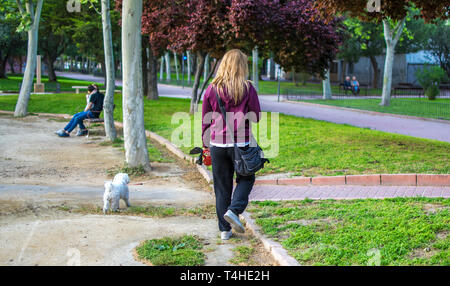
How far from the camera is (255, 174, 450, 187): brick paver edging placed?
Result: 28.0 ft

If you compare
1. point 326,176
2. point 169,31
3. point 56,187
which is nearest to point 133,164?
point 56,187

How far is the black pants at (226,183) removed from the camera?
567 cm

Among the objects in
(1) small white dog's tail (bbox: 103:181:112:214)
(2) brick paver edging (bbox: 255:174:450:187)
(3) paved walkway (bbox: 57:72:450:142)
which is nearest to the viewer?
(1) small white dog's tail (bbox: 103:181:112:214)

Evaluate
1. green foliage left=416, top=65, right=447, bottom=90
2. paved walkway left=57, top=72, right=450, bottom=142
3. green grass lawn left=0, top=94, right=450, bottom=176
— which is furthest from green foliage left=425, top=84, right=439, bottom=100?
green grass lawn left=0, top=94, right=450, bottom=176

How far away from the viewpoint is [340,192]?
8.12 metres

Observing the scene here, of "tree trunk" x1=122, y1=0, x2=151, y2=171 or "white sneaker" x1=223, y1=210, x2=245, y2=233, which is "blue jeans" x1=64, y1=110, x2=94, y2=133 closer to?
"tree trunk" x1=122, y1=0, x2=151, y2=171

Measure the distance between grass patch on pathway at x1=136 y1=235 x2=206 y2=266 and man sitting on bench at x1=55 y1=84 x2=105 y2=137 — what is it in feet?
32.7

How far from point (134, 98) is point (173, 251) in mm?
5389

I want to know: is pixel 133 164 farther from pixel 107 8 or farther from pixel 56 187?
pixel 107 8

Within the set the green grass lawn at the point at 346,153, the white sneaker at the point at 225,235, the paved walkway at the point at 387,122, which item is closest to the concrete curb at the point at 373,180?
the green grass lawn at the point at 346,153

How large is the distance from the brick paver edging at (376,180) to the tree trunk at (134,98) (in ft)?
9.06

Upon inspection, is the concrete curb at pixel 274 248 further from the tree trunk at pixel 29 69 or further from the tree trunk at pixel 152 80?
the tree trunk at pixel 152 80

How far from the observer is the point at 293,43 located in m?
17.1

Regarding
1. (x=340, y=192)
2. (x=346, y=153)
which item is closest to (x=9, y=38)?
(x=346, y=153)
